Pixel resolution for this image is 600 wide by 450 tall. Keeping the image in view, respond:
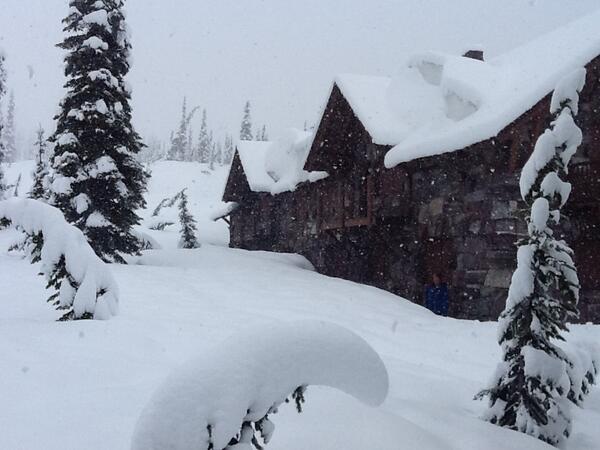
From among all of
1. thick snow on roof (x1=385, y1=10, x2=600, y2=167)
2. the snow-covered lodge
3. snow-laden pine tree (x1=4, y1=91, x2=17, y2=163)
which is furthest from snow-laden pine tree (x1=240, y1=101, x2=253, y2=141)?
thick snow on roof (x1=385, y1=10, x2=600, y2=167)

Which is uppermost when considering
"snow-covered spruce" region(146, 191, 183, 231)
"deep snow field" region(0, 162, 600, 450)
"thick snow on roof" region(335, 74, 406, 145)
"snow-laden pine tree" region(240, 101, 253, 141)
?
"snow-laden pine tree" region(240, 101, 253, 141)

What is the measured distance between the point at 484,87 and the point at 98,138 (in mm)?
10213

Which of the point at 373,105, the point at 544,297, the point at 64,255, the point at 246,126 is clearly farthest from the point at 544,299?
the point at 246,126

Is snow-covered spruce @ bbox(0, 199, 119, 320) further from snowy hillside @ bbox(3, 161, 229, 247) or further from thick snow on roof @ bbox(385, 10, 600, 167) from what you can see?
snowy hillside @ bbox(3, 161, 229, 247)

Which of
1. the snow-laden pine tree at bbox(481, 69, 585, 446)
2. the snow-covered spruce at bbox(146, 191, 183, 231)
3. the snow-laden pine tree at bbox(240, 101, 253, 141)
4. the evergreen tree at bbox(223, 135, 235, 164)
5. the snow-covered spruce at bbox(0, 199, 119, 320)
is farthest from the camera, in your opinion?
the evergreen tree at bbox(223, 135, 235, 164)

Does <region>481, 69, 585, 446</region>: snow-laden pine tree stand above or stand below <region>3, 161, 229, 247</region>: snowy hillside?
above

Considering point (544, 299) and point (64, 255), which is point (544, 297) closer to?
point (544, 299)

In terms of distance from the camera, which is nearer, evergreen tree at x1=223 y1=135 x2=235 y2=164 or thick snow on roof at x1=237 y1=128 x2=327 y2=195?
thick snow on roof at x1=237 y1=128 x2=327 y2=195

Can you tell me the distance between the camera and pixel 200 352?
11.5 ft

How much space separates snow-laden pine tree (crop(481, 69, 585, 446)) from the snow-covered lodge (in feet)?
19.5

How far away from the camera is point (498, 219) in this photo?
1098cm

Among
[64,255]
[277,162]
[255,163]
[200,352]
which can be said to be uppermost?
[277,162]

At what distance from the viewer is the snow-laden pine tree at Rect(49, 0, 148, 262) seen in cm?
1373

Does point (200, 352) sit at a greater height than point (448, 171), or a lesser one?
lesser
